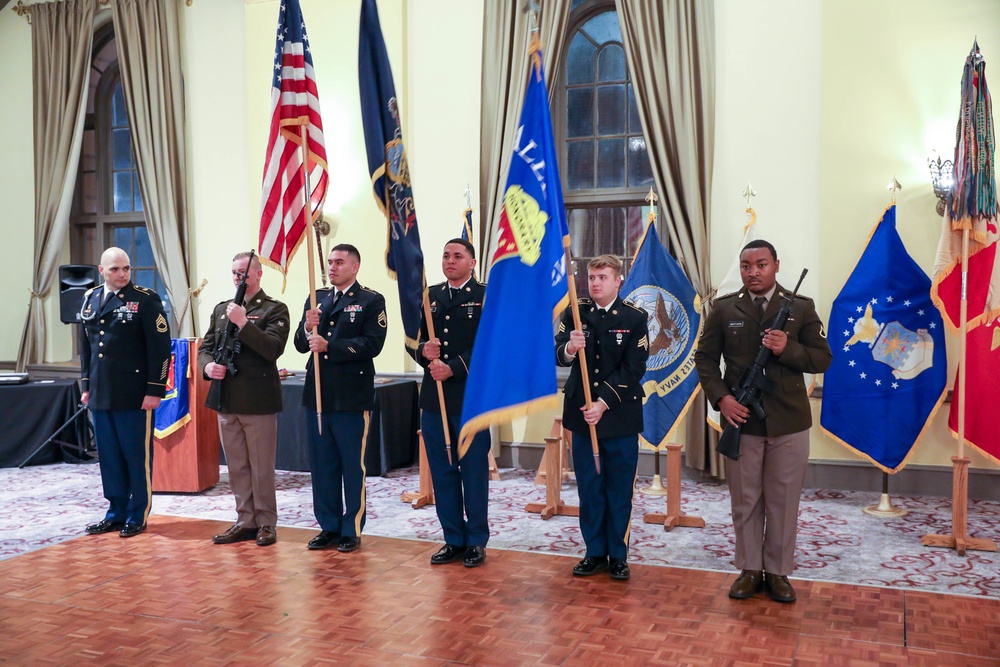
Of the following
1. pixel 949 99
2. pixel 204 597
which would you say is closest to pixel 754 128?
pixel 949 99

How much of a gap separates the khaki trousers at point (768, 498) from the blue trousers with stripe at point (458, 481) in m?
1.21

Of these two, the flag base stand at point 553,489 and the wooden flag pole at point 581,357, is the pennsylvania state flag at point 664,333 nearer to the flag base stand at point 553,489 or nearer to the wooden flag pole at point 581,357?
the flag base stand at point 553,489

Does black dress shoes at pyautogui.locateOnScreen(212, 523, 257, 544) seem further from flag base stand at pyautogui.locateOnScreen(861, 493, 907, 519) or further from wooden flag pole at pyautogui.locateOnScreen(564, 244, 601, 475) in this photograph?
flag base stand at pyautogui.locateOnScreen(861, 493, 907, 519)

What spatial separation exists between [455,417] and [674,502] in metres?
1.55

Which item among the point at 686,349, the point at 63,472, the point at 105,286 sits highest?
the point at 105,286

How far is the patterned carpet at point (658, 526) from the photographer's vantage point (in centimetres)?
429

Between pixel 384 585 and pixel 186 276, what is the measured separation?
5019 mm

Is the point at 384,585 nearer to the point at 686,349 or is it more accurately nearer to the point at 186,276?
the point at 686,349

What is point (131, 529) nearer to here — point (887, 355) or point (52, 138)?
point (887, 355)

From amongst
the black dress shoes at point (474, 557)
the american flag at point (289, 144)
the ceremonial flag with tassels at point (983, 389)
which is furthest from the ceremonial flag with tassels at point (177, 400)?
the ceremonial flag with tassels at point (983, 389)

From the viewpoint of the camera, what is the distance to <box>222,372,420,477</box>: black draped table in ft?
22.0

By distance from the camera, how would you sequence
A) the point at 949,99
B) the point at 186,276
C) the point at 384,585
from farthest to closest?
the point at 186,276
the point at 949,99
the point at 384,585

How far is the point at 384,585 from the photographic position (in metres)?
4.00

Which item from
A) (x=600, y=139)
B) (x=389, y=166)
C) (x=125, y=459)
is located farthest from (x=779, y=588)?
(x=600, y=139)
